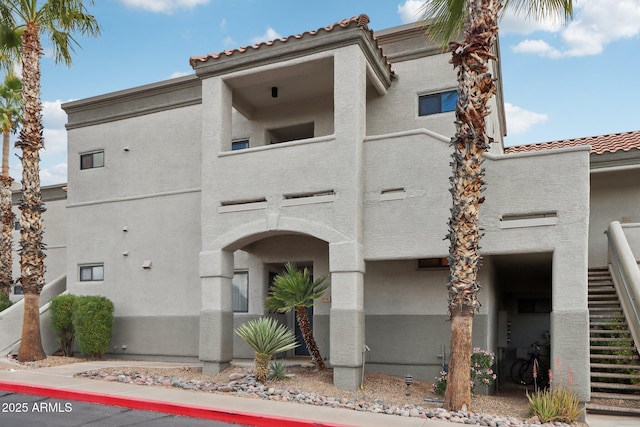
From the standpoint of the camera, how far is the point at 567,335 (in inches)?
420

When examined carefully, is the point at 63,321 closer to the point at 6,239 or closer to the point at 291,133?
the point at 6,239

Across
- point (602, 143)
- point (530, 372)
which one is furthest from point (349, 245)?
point (602, 143)

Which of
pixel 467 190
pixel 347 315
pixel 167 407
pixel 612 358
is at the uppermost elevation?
pixel 467 190

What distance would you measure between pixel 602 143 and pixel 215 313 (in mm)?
12732

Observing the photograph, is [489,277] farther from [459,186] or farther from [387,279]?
[459,186]

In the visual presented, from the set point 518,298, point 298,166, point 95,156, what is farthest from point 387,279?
point 95,156

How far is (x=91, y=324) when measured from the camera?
16.7 metres

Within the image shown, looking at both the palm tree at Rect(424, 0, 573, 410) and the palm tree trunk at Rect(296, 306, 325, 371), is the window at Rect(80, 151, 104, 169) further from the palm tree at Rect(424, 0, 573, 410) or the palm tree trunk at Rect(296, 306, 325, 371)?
the palm tree at Rect(424, 0, 573, 410)

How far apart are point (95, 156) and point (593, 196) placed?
16030 millimetres

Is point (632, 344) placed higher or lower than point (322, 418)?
higher

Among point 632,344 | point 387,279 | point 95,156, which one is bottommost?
point 632,344

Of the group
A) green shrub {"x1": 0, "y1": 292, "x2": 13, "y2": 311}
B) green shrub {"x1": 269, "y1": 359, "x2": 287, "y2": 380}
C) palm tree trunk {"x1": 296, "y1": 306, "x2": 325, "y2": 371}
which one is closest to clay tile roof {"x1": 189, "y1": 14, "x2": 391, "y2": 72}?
palm tree trunk {"x1": 296, "y1": 306, "x2": 325, "y2": 371}

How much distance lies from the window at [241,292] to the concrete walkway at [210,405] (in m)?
4.76

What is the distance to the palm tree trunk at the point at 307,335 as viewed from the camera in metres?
12.9
